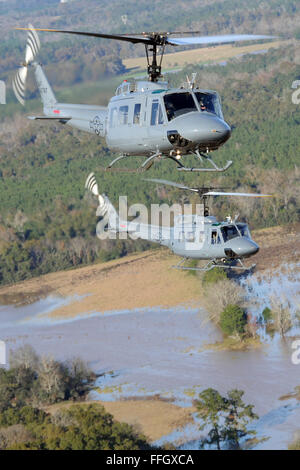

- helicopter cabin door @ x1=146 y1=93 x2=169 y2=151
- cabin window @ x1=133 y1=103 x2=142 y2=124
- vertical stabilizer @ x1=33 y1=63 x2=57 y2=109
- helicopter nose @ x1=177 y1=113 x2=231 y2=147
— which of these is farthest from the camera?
vertical stabilizer @ x1=33 y1=63 x2=57 y2=109

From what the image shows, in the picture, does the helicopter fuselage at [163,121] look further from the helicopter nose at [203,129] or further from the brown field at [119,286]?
the brown field at [119,286]

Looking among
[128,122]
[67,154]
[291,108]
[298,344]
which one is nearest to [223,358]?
[298,344]

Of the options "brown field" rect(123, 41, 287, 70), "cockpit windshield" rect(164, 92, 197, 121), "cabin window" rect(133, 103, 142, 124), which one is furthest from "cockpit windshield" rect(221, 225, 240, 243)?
"brown field" rect(123, 41, 287, 70)

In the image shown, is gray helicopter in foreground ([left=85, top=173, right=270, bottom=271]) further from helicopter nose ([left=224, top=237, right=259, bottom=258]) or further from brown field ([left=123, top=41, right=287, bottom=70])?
brown field ([left=123, top=41, right=287, bottom=70])

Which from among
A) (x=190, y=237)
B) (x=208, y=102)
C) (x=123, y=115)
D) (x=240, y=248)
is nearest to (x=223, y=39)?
(x=208, y=102)

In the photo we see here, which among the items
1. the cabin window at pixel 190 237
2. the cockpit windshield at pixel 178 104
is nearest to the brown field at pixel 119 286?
the cabin window at pixel 190 237

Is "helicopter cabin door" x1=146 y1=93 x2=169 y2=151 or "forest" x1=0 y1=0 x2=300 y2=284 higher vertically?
"forest" x1=0 y1=0 x2=300 y2=284
